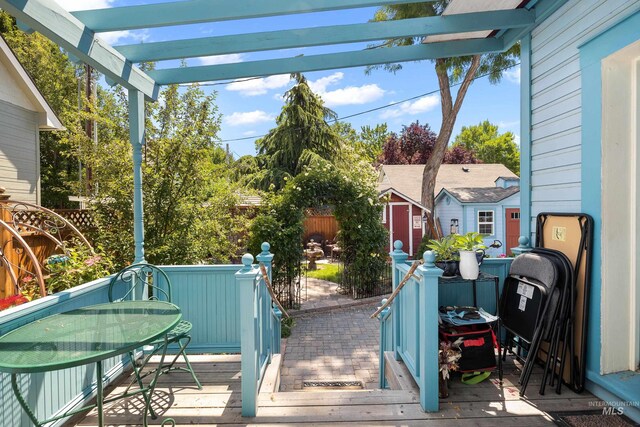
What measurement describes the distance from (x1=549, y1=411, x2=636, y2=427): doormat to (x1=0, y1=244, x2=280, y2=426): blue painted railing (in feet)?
6.52

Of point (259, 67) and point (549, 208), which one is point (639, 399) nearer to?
point (549, 208)

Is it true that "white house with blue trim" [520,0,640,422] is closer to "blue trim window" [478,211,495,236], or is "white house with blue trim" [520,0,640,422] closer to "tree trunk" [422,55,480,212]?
"tree trunk" [422,55,480,212]

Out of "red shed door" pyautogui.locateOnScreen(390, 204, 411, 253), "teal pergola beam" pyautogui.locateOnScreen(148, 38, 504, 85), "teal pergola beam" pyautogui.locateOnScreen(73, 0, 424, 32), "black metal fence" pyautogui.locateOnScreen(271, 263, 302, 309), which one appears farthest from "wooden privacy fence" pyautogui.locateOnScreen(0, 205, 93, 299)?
"red shed door" pyautogui.locateOnScreen(390, 204, 411, 253)

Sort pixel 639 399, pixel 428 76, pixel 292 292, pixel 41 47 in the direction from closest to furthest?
pixel 639 399
pixel 292 292
pixel 428 76
pixel 41 47

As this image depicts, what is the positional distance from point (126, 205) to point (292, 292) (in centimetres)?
361

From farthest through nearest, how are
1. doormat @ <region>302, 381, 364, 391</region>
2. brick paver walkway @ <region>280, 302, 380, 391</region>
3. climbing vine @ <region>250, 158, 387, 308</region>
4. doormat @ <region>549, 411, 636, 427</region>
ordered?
climbing vine @ <region>250, 158, 387, 308</region>
brick paver walkway @ <region>280, 302, 380, 391</region>
doormat @ <region>302, 381, 364, 391</region>
doormat @ <region>549, 411, 636, 427</region>

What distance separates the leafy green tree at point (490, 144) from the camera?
127 feet

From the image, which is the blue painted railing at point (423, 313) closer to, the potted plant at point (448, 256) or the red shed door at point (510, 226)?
the potted plant at point (448, 256)

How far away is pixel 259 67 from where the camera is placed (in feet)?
11.7

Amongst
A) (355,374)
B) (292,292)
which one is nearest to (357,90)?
(292,292)

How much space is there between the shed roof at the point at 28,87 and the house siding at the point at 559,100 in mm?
9251

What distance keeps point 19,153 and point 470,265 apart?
30.8 ft

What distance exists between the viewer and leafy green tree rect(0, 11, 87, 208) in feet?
41.2

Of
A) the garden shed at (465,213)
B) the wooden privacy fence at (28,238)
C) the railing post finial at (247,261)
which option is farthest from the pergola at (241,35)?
the garden shed at (465,213)
